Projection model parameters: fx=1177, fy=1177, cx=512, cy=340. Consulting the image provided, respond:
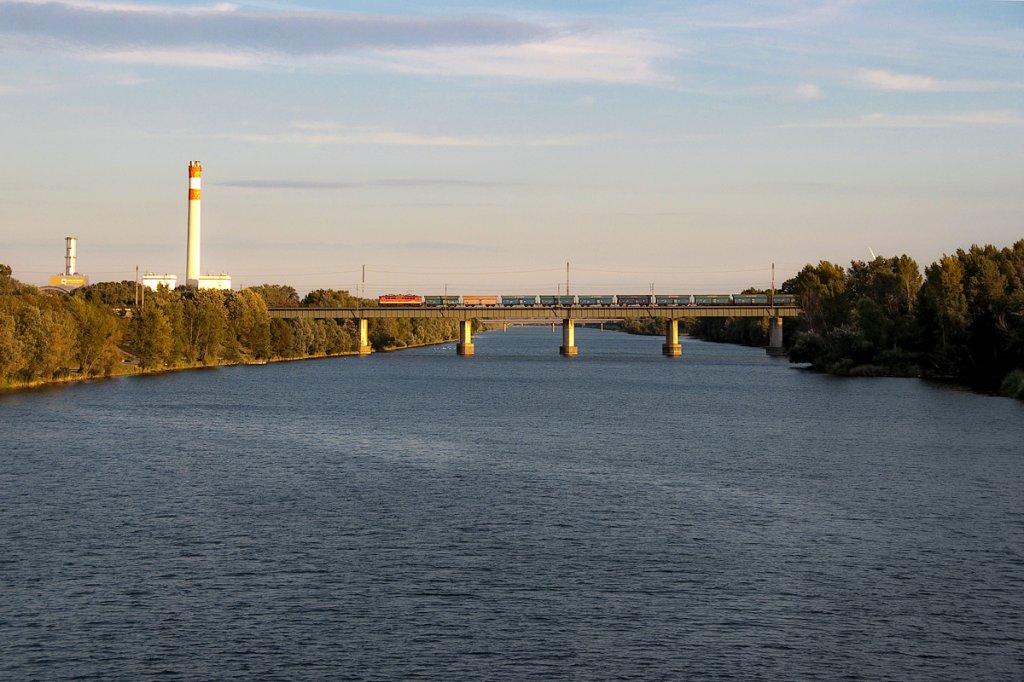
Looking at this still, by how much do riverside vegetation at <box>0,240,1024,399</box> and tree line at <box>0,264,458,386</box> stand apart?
0.49 ft

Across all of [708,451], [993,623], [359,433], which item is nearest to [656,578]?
[993,623]

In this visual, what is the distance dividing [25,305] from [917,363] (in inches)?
3818

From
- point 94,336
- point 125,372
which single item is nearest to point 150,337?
point 125,372

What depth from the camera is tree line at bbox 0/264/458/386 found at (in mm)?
109250

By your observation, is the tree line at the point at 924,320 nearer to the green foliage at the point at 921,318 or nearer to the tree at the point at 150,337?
the green foliage at the point at 921,318

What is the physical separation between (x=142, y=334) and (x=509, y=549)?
107 metres

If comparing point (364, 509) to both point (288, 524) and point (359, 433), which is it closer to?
point (288, 524)

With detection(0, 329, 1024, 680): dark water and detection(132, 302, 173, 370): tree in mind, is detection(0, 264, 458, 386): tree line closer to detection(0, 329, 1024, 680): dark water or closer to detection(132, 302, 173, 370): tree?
detection(132, 302, 173, 370): tree

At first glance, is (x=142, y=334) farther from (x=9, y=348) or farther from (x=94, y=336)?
(x=9, y=348)

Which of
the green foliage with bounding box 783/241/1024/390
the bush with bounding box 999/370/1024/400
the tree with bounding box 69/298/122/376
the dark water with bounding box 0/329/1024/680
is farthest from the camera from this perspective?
the tree with bounding box 69/298/122/376

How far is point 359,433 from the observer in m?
76.0

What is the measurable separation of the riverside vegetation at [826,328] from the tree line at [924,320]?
0.16 meters

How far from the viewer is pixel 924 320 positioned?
133m

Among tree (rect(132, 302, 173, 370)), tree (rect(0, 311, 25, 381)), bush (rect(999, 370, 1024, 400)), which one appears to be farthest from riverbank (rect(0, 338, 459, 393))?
A: bush (rect(999, 370, 1024, 400))
